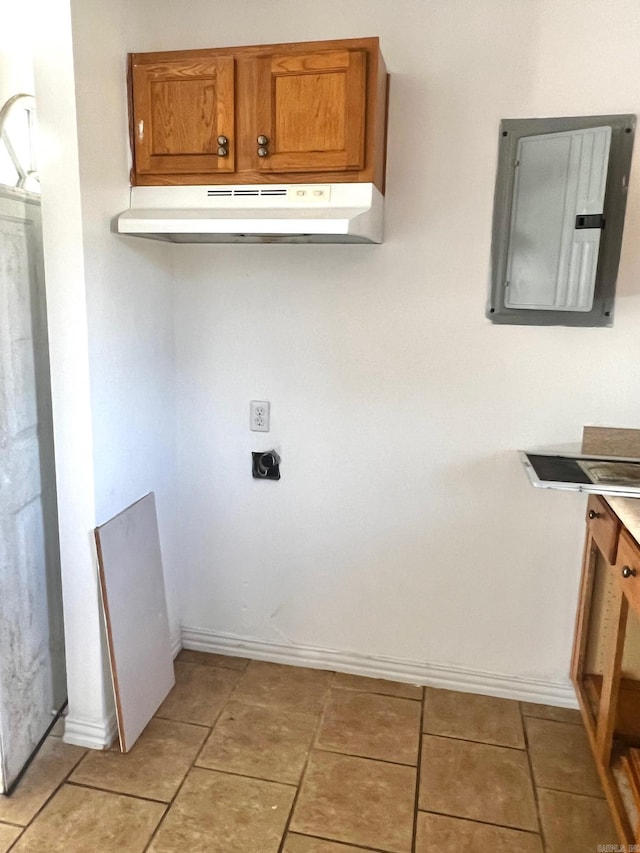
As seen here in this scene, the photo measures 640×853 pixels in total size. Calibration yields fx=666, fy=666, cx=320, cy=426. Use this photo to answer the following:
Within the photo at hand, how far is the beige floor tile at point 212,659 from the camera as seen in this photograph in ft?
8.48

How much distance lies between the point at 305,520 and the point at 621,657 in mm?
1132

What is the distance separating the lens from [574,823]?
1.87 meters

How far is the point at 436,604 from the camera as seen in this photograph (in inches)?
95.1

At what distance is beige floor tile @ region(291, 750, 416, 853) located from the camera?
1826mm

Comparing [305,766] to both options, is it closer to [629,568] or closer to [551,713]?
[551,713]

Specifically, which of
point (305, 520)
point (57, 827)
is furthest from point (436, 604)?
point (57, 827)

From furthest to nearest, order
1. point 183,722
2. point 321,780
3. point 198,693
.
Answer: point 198,693
point 183,722
point 321,780

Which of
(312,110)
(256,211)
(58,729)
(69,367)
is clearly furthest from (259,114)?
(58,729)

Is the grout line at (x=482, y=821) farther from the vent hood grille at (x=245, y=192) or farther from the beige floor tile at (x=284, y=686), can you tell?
the vent hood grille at (x=245, y=192)

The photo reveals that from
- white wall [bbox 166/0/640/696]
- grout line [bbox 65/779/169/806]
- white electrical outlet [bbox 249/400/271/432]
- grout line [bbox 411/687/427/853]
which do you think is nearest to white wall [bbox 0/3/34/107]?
white wall [bbox 166/0/640/696]

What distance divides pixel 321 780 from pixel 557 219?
5.98ft

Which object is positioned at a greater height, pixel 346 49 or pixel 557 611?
pixel 346 49

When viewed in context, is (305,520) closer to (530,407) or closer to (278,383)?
(278,383)

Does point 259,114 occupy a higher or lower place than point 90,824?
higher
